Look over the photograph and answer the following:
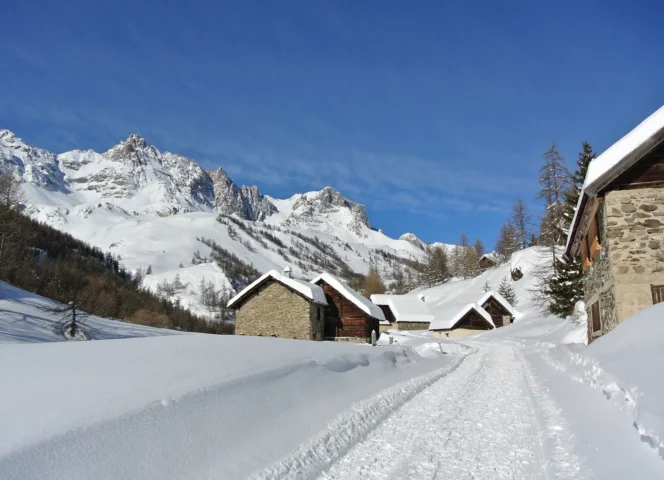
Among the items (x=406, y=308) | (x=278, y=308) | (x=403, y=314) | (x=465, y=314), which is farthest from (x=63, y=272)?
(x=465, y=314)

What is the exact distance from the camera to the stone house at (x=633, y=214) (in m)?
12.3

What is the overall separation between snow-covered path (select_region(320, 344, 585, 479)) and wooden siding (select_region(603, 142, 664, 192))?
6735 mm

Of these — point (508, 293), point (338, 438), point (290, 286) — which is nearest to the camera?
point (338, 438)

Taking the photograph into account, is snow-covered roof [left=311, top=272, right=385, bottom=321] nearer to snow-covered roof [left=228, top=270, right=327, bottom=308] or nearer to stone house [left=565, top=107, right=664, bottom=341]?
snow-covered roof [left=228, top=270, right=327, bottom=308]

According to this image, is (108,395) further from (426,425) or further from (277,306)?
(277,306)

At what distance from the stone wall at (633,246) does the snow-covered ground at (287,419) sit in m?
3.36

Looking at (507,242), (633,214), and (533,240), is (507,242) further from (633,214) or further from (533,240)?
(633,214)

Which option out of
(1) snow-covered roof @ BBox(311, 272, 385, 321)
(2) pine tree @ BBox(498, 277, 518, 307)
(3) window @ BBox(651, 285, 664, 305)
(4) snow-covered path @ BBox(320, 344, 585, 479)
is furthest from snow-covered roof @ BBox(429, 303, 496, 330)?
(4) snow-covered path @ BBox(320, 344, 585, 479)

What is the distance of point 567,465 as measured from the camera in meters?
5.30

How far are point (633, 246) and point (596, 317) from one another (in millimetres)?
4605

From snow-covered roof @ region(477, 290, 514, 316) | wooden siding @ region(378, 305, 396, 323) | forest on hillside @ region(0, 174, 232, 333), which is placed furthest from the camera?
wooden siding @ region(378, 305, 396, 323)

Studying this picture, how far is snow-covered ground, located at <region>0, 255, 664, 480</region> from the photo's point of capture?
4371 millimetres

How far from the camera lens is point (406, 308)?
7569 centimetres

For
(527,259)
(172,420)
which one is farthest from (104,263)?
(172,420)
